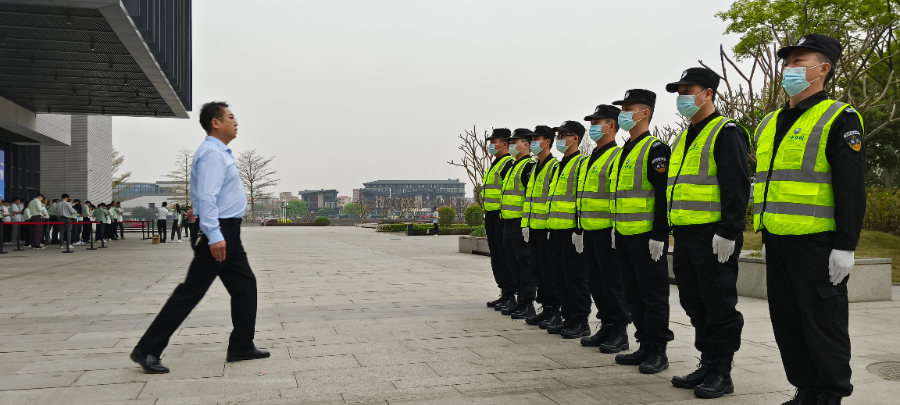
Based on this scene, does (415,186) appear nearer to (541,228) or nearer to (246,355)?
(541,228)

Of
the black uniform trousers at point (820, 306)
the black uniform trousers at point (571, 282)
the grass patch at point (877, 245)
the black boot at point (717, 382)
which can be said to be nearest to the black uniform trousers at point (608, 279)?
the black uniform trousers at point (571, 282)

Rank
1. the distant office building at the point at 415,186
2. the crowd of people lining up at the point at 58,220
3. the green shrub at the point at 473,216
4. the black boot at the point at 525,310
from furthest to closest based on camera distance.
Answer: the distant office building at the point at 415,186, the green shrub at the point at 473,216, the crowd of people lining up at the point at 58,220, the black boot at the point at 525,310

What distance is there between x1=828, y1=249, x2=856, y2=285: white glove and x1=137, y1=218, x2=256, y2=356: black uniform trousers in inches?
150

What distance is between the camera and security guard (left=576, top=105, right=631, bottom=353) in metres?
5.22

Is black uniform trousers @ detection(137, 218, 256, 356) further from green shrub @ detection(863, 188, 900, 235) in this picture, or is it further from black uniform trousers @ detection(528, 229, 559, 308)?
green shrub @ detection(863, 188, 900, 235)

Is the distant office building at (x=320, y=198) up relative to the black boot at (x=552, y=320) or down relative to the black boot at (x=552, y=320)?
up

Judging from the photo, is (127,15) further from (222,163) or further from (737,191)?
(737,191)

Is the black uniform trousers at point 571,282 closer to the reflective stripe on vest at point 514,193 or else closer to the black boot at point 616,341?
the black boot at point 616,341

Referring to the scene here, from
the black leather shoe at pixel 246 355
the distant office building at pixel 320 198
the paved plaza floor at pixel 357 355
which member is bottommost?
the paved plaza floor at pixel 357 355

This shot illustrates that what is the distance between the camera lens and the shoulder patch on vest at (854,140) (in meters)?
3.06

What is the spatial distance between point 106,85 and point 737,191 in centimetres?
1921

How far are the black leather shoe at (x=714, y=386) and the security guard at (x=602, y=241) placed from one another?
117 centimetres

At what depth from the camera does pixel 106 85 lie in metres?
18.6

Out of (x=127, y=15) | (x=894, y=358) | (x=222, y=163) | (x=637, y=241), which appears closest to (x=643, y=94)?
(x=637, y=241)
